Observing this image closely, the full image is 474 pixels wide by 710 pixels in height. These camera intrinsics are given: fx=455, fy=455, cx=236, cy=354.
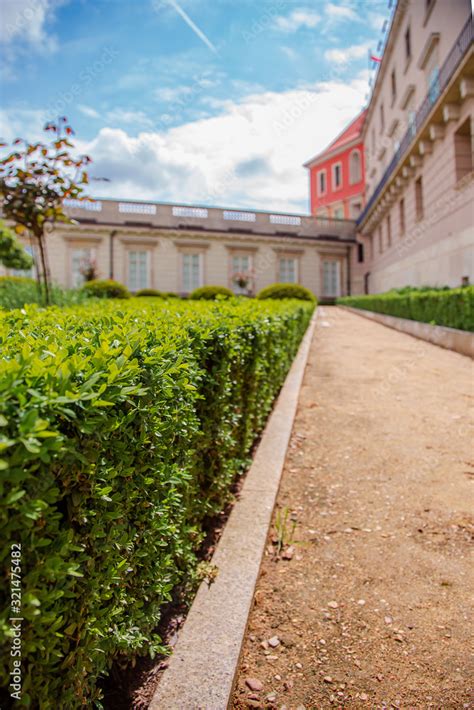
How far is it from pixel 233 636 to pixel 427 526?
5.46 ft

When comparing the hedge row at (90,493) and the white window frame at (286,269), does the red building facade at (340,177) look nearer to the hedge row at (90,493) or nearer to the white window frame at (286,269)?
the white window frame at (286,269)

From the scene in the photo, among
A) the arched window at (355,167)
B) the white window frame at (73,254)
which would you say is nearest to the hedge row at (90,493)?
the white window frame at (73,254)

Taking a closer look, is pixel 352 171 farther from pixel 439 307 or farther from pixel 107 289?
pixel 439 307

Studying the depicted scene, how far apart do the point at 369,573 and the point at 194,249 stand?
2984 cm

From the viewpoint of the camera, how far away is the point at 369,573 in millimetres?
2525

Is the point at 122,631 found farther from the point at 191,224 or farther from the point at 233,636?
the point at 191,224

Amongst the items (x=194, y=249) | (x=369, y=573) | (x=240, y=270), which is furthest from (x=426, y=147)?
(x=369, y=573)

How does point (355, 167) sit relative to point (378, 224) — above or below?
above

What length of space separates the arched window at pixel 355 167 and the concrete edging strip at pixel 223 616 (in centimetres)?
4222

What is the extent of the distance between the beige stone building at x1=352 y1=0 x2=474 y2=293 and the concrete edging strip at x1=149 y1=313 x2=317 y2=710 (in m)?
13.4

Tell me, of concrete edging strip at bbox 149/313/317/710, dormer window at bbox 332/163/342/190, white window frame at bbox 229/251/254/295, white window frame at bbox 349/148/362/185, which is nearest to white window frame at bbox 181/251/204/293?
white window frame at bbox 229/251/254/295

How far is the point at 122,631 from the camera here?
4.91 feet

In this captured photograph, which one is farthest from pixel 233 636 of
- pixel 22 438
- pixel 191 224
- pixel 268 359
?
pixel 191 224

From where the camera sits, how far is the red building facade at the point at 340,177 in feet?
133
